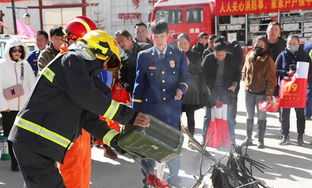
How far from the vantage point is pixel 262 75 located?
6.45 meters

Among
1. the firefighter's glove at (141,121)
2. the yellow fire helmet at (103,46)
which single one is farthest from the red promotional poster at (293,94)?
the yellow fire helmet at (103,46)

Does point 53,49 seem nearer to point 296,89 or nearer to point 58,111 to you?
point 58,111

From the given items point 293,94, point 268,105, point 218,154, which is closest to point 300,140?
point 293,94

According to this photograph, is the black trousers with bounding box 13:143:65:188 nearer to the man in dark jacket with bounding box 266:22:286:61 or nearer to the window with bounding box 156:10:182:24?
the man in dark jacket with bounding box 266:22:286:61

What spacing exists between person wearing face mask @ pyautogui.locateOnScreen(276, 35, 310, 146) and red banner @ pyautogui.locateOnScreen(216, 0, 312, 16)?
8.92 meters

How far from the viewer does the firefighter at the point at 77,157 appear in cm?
398

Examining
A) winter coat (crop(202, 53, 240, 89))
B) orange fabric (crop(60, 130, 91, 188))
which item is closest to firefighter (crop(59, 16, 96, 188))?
orange fabric (crop(60, 130, 91, 188))

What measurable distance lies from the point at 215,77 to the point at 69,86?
386 centimetres

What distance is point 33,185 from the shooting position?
3105mm

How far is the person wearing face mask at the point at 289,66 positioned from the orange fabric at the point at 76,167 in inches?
143

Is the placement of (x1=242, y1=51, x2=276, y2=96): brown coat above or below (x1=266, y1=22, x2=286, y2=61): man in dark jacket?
below

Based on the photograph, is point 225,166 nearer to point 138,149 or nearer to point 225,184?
point 225,184

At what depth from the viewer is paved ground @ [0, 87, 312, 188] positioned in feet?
17.5

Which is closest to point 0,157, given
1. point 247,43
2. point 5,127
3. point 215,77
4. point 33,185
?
point 5,127
